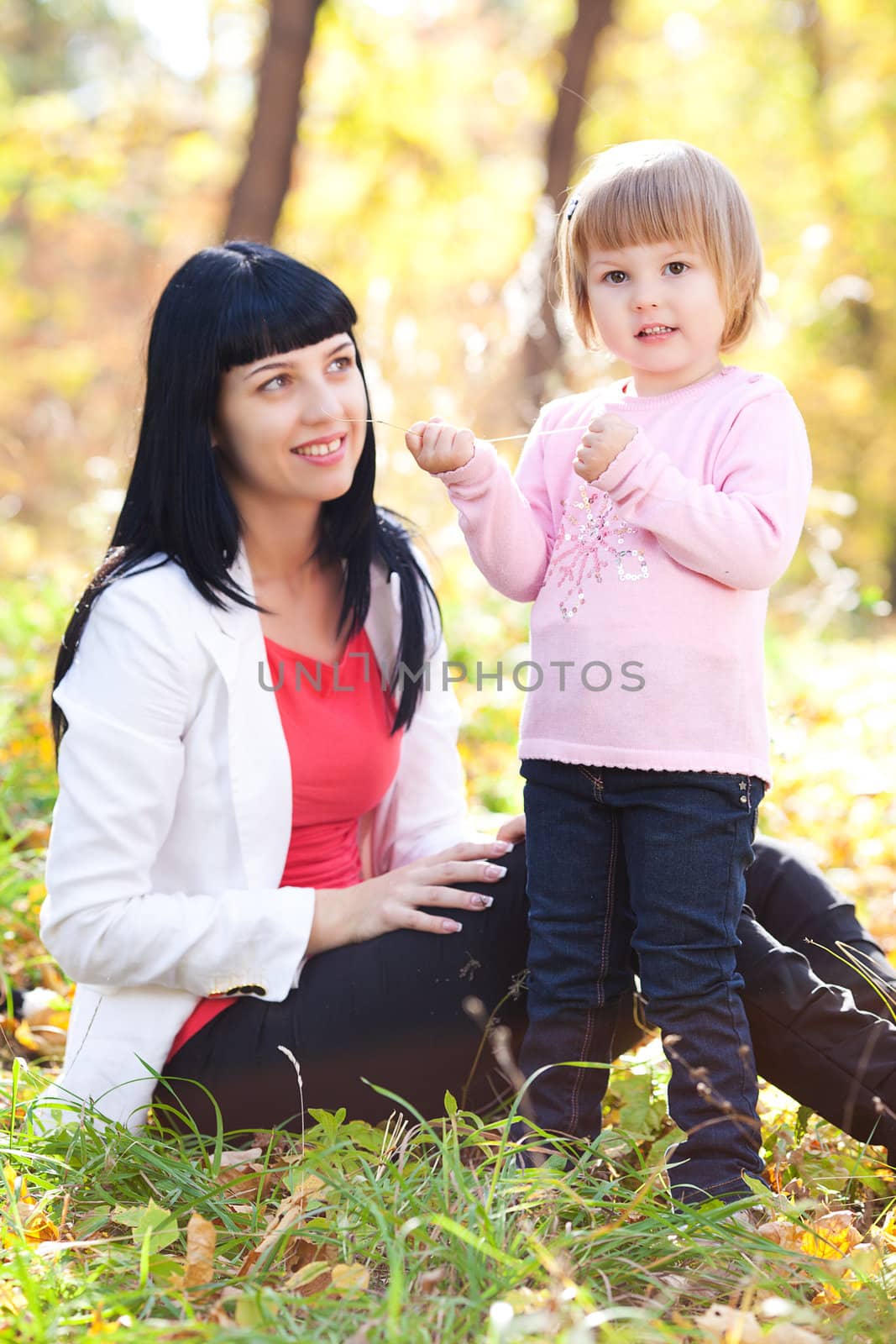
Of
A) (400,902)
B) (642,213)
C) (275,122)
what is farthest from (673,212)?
(275,122)

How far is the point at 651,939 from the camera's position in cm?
170

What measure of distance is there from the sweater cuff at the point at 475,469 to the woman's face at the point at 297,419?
0.33 meters

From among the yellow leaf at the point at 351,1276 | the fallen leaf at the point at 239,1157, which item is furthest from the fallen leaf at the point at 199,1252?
the fallen leaf at the point at 239,1157

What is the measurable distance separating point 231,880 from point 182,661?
359 millimetres

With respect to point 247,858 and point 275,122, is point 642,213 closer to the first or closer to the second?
point 247,858

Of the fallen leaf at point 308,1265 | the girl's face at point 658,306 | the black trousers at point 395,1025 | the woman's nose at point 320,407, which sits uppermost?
the girl's face at point 658,306

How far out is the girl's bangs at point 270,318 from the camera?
1.94m

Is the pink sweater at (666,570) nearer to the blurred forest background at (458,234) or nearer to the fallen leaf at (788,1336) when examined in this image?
the blurred forest background at (458,234)

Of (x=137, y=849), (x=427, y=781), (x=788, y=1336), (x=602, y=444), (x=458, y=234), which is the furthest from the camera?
(x=458, y=234)

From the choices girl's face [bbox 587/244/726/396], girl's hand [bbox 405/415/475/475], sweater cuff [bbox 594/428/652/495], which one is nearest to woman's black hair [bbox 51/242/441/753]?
girl's hand [bbox 405/415/475/475]

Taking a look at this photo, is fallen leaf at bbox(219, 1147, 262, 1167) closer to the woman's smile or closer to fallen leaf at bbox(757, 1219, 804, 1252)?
fallen leaf at bbox(757, 1219, 804, 1252)

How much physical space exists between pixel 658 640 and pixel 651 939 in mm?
411

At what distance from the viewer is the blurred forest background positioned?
13.8 ft

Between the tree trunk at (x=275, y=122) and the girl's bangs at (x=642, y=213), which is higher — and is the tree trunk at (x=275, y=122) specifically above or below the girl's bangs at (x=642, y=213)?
above
